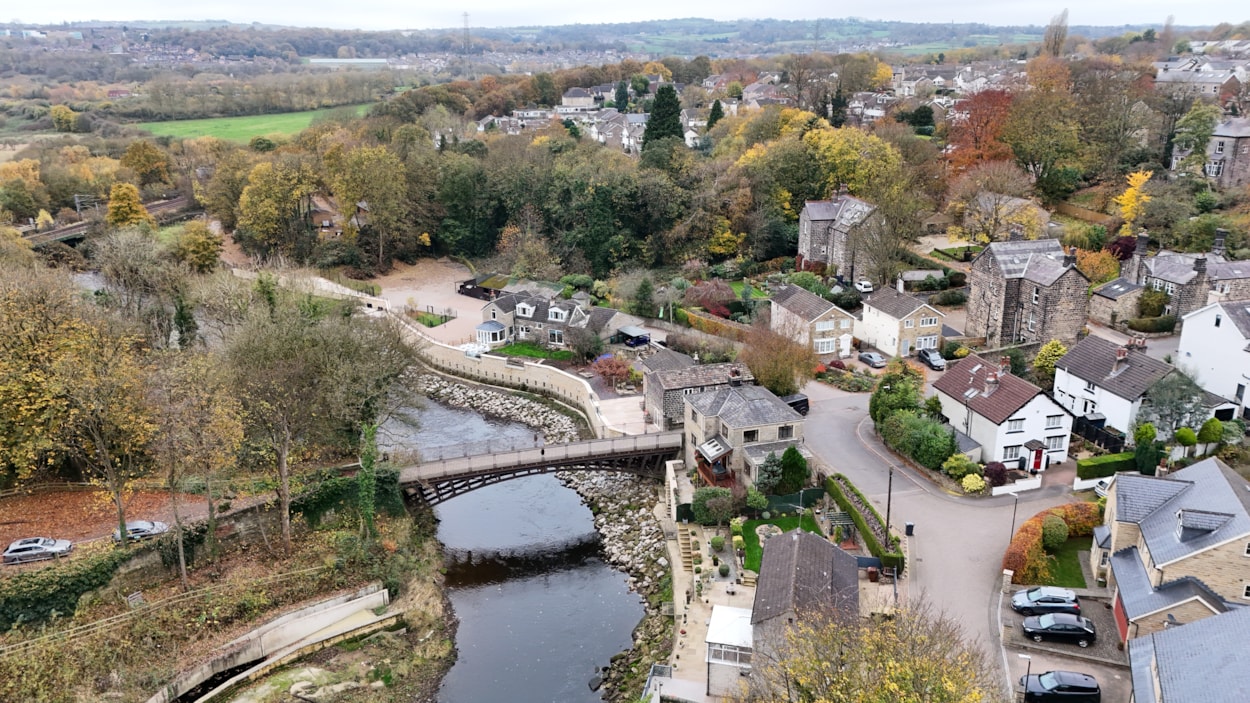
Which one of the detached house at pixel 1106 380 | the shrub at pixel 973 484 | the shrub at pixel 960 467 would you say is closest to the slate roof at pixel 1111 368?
the detached house at pixel 1106 380

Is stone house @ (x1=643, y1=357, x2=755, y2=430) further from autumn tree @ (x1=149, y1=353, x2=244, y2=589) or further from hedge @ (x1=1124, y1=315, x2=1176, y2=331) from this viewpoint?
hedge @ (x1=1124, y1=315, x2=1176, y2=331)

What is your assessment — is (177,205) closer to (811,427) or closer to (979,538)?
(811,427)

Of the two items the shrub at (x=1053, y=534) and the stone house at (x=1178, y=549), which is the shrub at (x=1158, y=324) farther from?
the shrub at (x=1053, y=534)

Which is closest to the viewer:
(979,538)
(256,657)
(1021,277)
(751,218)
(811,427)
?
(256,657)

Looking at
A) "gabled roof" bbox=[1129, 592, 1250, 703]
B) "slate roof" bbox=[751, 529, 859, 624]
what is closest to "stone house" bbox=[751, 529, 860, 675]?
"slate roof" bbox=[751, 529, 859, 624]

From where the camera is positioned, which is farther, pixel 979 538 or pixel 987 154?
pixel 987 154

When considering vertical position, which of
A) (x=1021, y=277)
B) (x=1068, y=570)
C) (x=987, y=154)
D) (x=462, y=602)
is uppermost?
(x=987, y=154)

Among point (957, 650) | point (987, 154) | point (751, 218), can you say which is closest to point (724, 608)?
point (957, 650)

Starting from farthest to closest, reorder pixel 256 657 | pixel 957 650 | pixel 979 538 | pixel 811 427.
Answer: pixel 811 427
pixel 979 538
pixel 256 657
pixel 957 650
